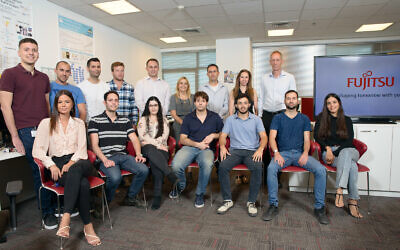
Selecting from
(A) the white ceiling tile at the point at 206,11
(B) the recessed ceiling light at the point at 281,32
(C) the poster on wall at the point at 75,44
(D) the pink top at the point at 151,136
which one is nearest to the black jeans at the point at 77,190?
(D) the pink top at the point at 151,136

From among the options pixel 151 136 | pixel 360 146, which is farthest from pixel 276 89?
pixel 151 136

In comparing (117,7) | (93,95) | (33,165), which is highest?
(117,7)

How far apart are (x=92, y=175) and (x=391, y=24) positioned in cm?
680

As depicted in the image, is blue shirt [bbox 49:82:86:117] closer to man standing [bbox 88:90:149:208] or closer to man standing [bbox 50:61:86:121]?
man standing [bbox 50:61:86:121]

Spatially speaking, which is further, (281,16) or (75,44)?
(281,16)

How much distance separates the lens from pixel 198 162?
9.94 feet

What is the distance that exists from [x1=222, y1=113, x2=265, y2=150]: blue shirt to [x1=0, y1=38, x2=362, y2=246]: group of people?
0.01 meters

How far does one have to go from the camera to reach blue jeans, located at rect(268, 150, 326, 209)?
Result: 271 cm

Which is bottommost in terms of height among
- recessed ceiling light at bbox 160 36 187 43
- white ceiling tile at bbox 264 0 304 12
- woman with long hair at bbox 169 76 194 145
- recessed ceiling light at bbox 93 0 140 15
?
woman with long hair at bbox 169 76 194 145

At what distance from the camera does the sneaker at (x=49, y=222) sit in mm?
2561

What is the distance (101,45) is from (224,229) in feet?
15.0

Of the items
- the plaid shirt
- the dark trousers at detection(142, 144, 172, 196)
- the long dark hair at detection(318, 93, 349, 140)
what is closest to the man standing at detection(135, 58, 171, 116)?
the plaid shirt

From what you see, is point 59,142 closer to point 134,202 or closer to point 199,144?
point 134,202

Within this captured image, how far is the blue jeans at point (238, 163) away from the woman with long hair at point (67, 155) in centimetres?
130
